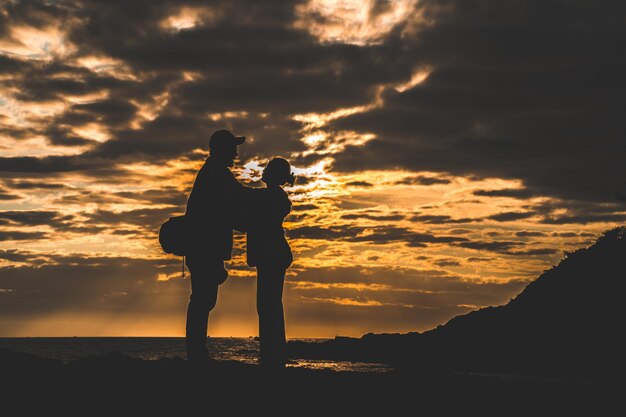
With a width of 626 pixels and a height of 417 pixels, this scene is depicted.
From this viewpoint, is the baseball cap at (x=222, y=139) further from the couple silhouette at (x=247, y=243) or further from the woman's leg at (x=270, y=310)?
the woman's leg at (x=270, y=310)

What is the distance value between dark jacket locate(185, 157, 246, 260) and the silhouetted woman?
0.95ft

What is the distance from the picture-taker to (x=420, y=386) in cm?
852

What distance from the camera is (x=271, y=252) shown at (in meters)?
9.06

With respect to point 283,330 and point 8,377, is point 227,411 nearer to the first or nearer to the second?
point 283,330

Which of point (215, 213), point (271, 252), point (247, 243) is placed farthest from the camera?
point (247, 243)

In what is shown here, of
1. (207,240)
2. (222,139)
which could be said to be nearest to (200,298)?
(207,240)

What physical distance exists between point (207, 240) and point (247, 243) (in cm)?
56

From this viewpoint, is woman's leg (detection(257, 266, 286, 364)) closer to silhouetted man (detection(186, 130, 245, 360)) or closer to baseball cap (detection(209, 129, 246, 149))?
silhouetted man (detection(186, 130, 245, 360))

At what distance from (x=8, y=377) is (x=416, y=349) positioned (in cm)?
6183

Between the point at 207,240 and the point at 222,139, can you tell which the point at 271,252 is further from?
the point at 222,139

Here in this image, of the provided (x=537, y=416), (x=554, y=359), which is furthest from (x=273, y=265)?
(x=554, y=359)

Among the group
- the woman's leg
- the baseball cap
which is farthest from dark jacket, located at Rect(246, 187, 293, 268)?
the baseball cap

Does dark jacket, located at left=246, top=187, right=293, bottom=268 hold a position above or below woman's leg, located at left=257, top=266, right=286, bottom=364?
above

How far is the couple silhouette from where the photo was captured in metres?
9.09
